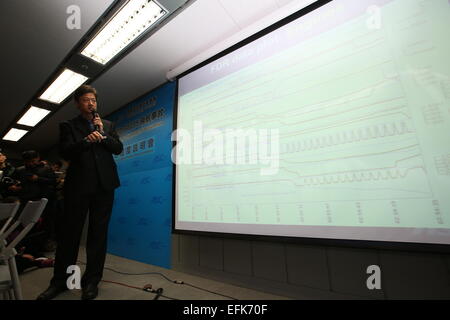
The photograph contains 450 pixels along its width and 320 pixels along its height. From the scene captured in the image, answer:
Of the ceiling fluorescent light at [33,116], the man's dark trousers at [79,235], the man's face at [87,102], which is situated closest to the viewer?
the man's dark trousers at [79,235]

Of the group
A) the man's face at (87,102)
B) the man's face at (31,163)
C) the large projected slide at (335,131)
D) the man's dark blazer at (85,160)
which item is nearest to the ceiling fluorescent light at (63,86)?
the man's face at (31,163)

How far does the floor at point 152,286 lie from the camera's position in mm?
1343

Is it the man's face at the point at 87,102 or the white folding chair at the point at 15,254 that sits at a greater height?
the man's face at the point at 87,102

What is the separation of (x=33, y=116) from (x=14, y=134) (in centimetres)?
137

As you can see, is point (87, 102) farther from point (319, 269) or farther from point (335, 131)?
point (319, 269)

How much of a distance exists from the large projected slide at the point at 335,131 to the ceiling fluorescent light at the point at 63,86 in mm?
1713

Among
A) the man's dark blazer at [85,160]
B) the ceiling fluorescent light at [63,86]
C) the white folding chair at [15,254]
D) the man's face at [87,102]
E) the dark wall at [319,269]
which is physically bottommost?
the dark wall at [319,269]

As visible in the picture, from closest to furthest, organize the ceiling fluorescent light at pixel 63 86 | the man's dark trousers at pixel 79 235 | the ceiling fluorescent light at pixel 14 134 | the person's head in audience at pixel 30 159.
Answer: the man's dark trousers at pixel 79 235 → the ceiling fluorescent light at pixel 63 86 → the person's head in audience at pixel 30 159 → the ceiling fluorescent light at pixel 14 134

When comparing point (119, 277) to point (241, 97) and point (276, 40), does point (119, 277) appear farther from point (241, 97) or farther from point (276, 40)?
point (276, 40)

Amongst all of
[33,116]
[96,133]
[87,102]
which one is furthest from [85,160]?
[33,116]

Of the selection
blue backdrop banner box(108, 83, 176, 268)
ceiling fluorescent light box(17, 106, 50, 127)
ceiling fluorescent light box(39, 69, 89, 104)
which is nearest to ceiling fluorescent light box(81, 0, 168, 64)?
ceiling fluorescent light box(39, 69, 89, 104)

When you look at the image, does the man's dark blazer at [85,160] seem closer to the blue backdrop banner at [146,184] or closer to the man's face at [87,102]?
the man's face at [87,102]

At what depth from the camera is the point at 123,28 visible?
70.4 inches

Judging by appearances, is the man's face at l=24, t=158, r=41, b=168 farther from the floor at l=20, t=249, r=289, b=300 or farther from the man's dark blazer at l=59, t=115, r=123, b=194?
the man's dark blazer at l=59, t=115, r=123, b=194
